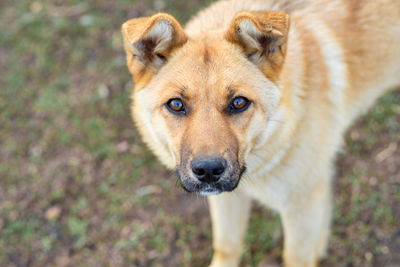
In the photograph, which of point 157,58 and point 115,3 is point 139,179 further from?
point 115,3

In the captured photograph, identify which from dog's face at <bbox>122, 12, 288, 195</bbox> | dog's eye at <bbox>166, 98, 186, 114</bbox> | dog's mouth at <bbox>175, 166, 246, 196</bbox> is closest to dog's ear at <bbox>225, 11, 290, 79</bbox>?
dog's face at <bbox>122, 12, 288, 195</bbox>

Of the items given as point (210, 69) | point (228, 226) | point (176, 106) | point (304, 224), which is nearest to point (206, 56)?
point (210, 69)

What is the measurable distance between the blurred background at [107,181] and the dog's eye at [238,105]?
1826mm

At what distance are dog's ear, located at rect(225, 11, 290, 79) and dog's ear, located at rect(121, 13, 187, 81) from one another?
35 cm

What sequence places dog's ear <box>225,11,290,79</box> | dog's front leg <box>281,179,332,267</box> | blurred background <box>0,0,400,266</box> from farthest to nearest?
blurred background <box>0,0,400,266</box>, dog's front leg <box>281,179,332,267</box>, dog's ear <box>225,11,290,79</box>

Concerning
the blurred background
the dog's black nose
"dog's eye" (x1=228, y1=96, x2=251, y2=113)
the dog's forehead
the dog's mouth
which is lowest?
the blurred background

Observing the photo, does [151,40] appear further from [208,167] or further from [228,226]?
[228,226]

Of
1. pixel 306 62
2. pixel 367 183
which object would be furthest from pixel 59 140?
pixel 367 183

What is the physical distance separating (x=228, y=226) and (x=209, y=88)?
4.89 feet

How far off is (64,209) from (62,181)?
13.2 inches

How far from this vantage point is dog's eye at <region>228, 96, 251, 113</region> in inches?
99.6

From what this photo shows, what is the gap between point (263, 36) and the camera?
2547mm

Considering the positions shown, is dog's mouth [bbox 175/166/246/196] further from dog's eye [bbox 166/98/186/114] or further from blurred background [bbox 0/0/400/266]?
blurred background [bbox 0/0/400/266]

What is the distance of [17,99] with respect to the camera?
5227mm
